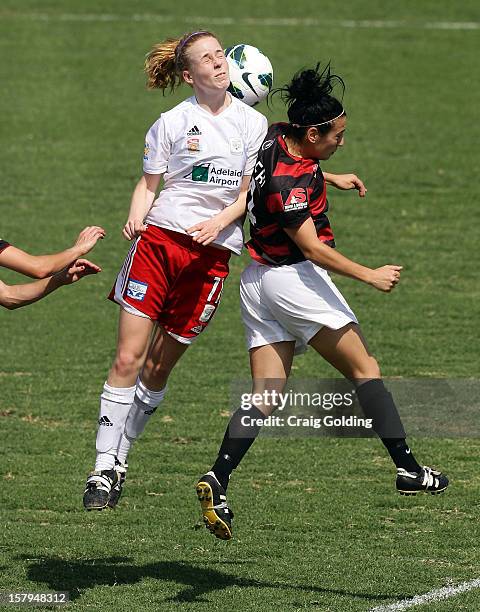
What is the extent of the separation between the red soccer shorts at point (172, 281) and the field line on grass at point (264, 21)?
57.6 ft

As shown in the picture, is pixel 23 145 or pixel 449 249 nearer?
pixel 449 249

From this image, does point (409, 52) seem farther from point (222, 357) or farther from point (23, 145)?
point (222, 357)

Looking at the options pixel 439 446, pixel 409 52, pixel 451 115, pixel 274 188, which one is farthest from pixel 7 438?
pixel 409 52

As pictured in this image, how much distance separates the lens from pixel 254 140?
816 centimetres

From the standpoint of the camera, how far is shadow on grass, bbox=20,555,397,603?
27.6 ft

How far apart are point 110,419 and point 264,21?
60.5 ft

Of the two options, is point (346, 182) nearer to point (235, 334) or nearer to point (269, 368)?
point (269, 368)

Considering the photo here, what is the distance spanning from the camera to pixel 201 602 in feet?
27.0

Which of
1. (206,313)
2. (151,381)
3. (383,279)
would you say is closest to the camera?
(383,279)

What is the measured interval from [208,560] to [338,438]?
120 inches

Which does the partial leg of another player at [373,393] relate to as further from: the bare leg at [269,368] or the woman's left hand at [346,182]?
the woman's left hand at [346,182]

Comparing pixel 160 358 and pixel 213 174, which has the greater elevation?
pixel 213 174

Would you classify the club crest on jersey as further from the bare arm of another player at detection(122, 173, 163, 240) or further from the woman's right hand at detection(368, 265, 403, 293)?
the bare arm of another player at detection(122, 173, 163, 240)

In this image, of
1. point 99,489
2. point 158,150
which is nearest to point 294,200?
point 158,150
